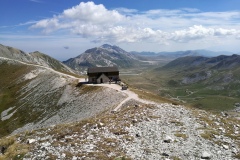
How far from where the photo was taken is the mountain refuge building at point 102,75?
100688mm

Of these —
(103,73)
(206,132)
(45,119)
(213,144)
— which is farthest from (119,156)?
(103,73)

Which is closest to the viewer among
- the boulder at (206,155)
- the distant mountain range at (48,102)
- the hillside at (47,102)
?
the boulder at (206,155)

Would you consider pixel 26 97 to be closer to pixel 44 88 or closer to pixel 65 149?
pixel 44 88

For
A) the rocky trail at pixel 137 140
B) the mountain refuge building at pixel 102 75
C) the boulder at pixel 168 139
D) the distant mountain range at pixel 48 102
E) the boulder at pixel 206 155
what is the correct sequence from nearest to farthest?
the boulder at pixel 206 155, the rocky trail at pixel 137 140, the boulder at pixel 168 139, the distant mountain range at pixel 48 102, the mountain refuge building at pixel 102 75

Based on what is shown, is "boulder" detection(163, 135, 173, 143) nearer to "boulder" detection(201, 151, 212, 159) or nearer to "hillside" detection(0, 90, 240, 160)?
"hillside" detection(0, 90, 240, 160)

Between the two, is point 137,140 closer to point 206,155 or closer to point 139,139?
point 139,139

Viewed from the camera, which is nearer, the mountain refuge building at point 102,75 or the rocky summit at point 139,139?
the rocky summit at point 139,139

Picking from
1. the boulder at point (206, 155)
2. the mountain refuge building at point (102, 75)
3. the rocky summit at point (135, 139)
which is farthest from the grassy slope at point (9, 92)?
Answer: the boulder at point (206, 155)

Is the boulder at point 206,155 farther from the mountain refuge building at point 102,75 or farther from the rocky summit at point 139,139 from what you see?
the mountain refuge building at point 102,75

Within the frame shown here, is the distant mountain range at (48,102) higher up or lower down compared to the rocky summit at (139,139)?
lower down

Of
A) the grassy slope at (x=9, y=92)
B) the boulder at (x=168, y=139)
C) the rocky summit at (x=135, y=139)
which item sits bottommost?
the grassy slope at (x=9, y=92)

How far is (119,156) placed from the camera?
2419cm

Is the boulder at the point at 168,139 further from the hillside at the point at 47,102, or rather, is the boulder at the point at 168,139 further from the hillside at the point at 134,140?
the hillside at the point at 47,102

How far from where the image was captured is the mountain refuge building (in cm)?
10069
